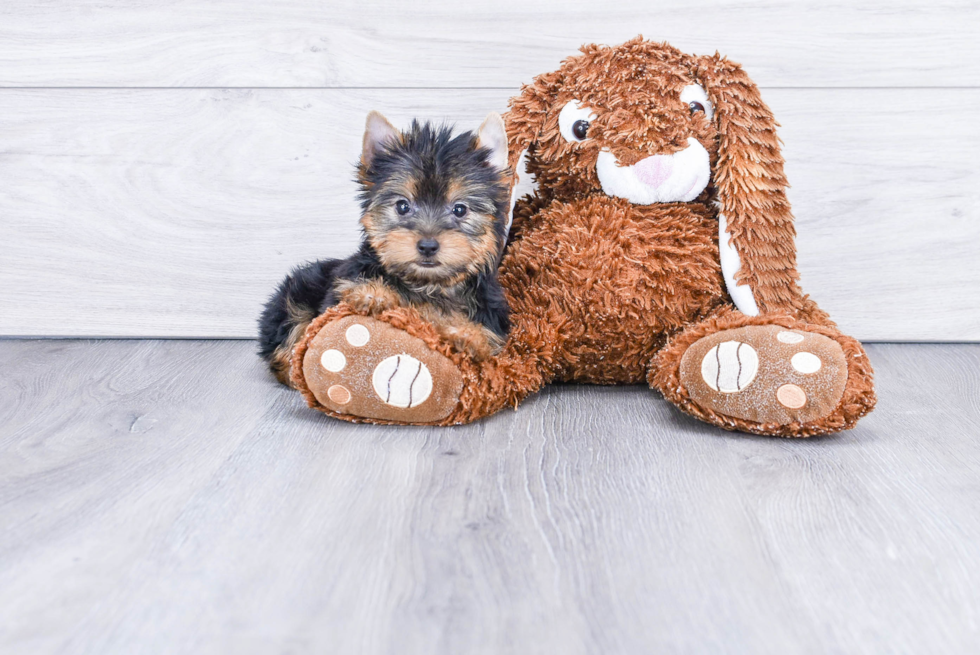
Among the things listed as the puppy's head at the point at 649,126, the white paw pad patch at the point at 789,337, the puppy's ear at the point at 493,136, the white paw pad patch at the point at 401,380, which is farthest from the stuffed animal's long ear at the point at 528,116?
the white paw pad patch at the point at 789,337

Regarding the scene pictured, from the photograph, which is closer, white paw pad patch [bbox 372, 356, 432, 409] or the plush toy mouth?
white paw pad patch [bbox 372, 356, 432, 409]

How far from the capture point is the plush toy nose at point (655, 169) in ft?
5.45

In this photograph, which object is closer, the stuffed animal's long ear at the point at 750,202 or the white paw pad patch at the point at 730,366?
the white paw pad patch at the point at 730,366

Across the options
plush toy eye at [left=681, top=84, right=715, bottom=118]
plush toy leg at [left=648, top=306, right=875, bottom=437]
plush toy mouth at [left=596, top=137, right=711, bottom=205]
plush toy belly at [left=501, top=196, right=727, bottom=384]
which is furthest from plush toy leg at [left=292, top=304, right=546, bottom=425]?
plush toy eye at [left=681, top=84, right=715, bottom=118]

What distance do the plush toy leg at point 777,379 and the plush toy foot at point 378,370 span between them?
0.44 metres

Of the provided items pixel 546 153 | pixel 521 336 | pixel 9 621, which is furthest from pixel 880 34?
pixel 9 621

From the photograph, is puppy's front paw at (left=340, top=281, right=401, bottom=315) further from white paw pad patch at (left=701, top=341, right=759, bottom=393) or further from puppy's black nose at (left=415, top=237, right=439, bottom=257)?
white paw pad patch at (left=701, top=341, right=759, bottom=393)

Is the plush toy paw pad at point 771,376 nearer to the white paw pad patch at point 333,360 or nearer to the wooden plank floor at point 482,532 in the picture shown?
the wooden plank floor at point 482,532

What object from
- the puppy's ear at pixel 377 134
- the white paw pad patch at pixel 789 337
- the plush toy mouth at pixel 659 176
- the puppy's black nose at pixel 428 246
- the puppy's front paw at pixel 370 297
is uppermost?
the puppy's ear at pixel 377 134

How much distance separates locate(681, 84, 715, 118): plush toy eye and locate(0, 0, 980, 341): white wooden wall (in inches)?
16.9

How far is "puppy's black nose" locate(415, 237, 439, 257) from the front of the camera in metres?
1.42

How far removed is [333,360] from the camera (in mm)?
1442

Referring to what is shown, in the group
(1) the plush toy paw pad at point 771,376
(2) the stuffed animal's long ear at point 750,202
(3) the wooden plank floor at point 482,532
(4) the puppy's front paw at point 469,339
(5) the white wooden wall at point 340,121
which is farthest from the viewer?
(5) the white wooden wall at point 340,121

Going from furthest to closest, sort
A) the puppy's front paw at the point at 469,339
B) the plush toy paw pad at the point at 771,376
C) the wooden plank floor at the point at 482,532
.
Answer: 1. the puppy's front paw at the point at 469,339
2. the plush toy paw pad at the point at 771,376
3. the wooden plank floor at the point at 482,532
